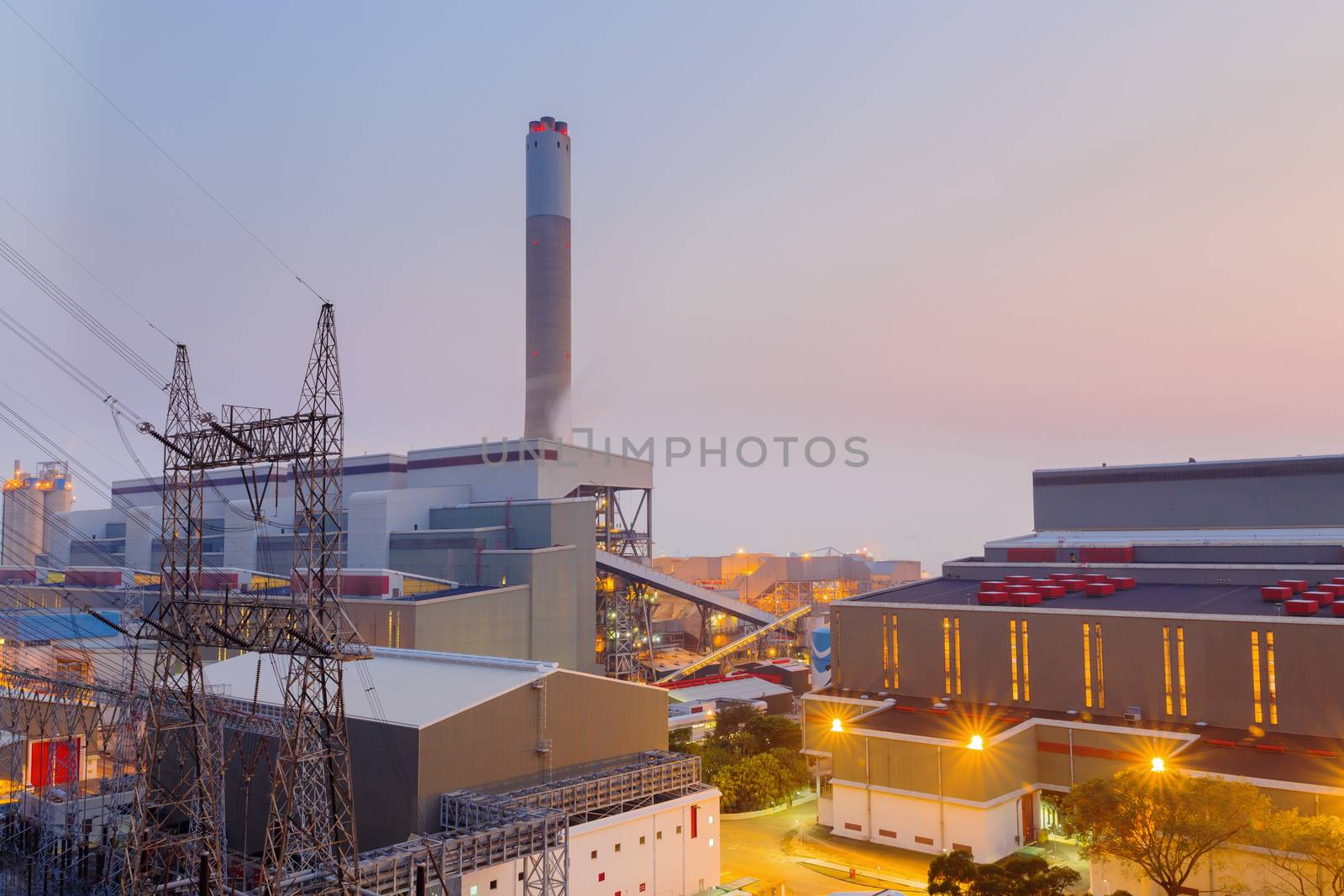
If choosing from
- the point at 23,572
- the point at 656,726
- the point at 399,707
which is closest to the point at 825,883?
the point at 656,726

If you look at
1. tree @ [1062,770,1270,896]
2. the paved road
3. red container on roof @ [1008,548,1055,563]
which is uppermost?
red container on roof @ [1008,548,1055,563]

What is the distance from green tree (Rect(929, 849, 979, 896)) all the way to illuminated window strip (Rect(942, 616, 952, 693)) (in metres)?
19.3

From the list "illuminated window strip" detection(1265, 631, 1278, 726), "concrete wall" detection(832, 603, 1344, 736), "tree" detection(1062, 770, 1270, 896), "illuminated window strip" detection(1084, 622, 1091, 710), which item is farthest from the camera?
"illuminated window strip" detection(1084, 622, 1091, 710)

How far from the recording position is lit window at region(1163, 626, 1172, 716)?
4534cm

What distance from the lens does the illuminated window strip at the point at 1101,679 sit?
4694cm

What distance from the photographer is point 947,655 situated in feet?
173

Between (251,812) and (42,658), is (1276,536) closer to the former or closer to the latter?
(251,812)

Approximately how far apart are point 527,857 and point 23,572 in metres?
105

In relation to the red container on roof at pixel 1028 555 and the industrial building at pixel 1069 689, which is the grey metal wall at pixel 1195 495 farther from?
the red container on roof at pixel 1028 555

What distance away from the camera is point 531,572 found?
247ft

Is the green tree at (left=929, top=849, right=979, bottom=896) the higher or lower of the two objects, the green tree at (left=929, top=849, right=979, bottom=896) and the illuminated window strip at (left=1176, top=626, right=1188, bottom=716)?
the lower

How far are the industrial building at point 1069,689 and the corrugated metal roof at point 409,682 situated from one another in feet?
57.3

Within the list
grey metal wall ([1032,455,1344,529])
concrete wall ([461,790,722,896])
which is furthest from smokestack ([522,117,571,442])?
concrete wall ([461,790,722,896])

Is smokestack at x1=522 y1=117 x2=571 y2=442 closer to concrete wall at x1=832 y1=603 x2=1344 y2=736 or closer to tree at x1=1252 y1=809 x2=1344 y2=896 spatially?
concrete wall at x1=832 y1=603 x2=1344 y2=736
